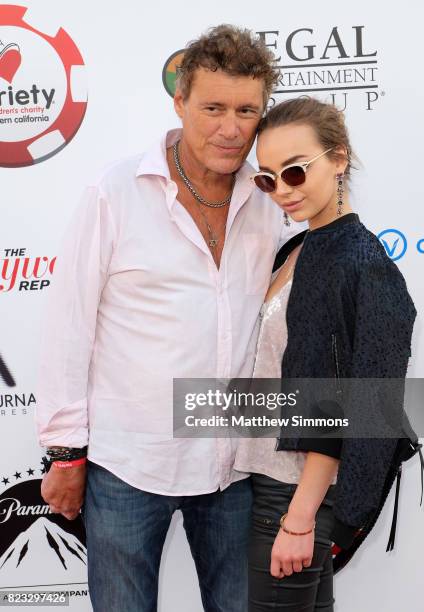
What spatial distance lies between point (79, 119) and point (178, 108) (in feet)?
1.87

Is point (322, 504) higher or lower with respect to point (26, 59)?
lower

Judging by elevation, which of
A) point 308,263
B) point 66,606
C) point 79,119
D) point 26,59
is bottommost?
point 66,606

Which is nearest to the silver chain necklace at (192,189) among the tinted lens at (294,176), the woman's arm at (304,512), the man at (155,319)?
the man at (155,319)

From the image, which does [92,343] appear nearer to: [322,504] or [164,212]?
[164,212]

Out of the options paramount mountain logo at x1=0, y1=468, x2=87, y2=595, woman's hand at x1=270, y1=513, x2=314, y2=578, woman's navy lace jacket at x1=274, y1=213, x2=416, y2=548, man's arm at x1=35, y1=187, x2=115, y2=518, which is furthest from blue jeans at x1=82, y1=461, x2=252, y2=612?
paramount mountain logo at x1=0, y1=468, x2=87, y2=595

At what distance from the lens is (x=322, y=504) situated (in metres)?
1.49

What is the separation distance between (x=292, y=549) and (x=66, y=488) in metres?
0.56

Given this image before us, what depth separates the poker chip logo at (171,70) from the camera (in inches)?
81.9

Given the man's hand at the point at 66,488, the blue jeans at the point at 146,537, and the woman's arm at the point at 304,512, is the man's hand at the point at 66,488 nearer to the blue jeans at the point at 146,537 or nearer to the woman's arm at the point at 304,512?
the blue jeans at the point at 146,537

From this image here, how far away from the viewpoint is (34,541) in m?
2.27

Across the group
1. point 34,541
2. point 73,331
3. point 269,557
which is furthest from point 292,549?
point 34,541

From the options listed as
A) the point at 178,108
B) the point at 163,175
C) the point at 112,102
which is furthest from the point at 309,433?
the point at 112,102

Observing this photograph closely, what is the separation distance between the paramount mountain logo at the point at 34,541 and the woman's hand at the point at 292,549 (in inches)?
39.2

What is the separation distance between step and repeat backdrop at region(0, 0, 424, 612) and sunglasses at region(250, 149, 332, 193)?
26.9 inches
